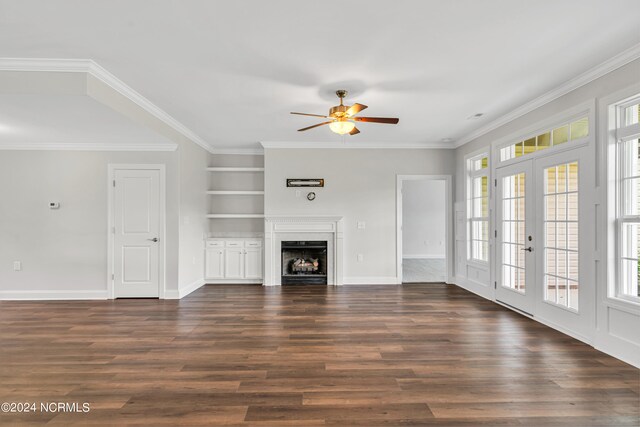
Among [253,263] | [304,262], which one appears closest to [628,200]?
[304,262]

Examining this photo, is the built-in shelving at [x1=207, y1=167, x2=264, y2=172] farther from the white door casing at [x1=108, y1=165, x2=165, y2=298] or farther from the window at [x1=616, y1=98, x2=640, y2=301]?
the window at [x1=616, y1=98, x2=640, y2=301]

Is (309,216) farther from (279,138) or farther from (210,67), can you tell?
(210,67)

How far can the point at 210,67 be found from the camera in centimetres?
307

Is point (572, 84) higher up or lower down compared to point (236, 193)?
higher up

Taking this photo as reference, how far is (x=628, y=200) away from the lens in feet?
9.68

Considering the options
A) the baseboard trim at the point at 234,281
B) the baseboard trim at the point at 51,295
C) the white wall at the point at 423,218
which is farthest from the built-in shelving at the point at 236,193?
the white wall at the point at 423,218

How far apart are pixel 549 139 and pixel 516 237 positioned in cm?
132

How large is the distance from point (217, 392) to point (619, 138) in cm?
395

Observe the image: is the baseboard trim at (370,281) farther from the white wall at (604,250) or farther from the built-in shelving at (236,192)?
the white wall at (604,250)

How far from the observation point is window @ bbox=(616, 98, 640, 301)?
287 centimetres

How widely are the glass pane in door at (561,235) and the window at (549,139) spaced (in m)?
0.29

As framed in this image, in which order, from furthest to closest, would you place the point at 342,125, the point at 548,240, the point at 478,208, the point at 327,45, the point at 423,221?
1. the point at 423,221
2. the point at 478,208
3. the point at 548,240
4. the point at 342,125
5. the point at 327,45

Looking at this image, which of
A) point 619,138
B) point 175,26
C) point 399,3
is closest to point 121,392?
point 175,26

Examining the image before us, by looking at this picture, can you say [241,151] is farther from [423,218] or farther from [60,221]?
[423,218]
